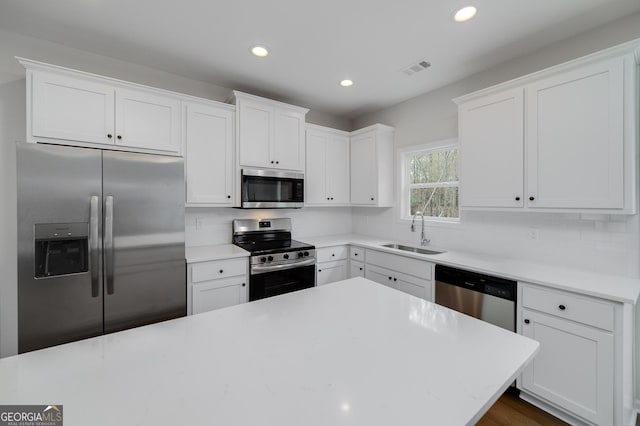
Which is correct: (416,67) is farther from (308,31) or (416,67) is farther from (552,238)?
(552,238)

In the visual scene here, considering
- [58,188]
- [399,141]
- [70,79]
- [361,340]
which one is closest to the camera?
[361,340]

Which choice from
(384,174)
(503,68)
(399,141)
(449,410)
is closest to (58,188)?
(449,410)

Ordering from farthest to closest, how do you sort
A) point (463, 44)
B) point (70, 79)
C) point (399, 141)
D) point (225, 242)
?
point (399, 141) < point (225, 242) < point (463, 44) < point (70, 79)

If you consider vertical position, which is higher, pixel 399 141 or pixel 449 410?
pixel 399 141

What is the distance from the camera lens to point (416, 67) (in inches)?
103

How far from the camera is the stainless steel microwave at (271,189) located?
2939 mm

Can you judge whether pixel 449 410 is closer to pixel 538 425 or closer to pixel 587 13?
pixel 538 425

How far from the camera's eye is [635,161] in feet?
5.80

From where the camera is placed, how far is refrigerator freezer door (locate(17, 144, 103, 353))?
5.56ft

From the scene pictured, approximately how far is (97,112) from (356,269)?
2983 millimetres

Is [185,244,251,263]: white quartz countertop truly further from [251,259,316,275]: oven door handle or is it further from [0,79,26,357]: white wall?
[0,79,26,357]: white wall

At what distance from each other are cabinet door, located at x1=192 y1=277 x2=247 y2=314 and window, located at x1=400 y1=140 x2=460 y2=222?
2233 millimetres

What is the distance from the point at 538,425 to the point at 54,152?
12.1ft

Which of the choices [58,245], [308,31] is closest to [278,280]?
[58,245]
